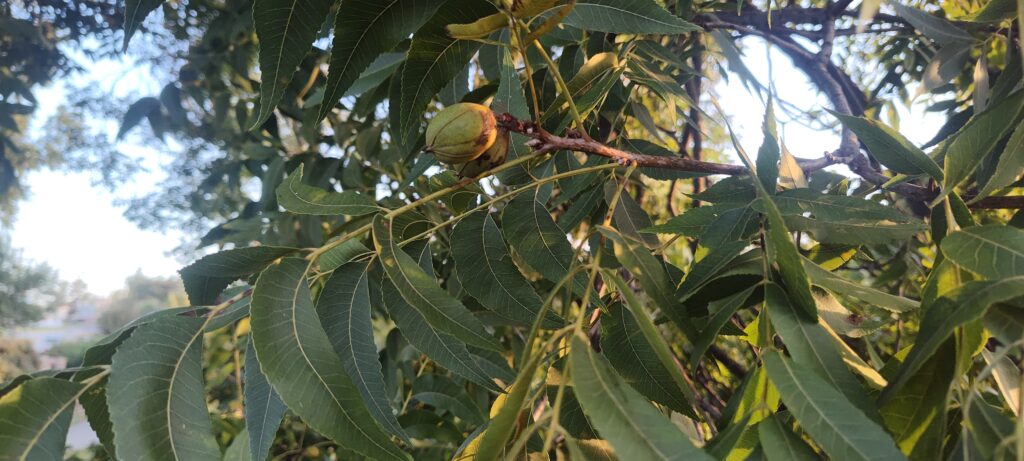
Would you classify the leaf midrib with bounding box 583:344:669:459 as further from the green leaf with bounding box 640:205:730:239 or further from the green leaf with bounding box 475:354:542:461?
the green leaf with bounding box 640:205:730:239

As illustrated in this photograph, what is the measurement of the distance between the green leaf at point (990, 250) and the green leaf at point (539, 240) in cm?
42

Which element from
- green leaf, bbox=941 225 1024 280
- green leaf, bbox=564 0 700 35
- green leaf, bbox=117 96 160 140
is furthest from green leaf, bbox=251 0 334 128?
green leaf, bbox=117 96 160 140

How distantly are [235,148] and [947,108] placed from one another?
276 cm

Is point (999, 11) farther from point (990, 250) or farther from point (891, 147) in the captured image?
point (990, 250)

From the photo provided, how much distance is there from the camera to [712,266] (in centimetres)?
60

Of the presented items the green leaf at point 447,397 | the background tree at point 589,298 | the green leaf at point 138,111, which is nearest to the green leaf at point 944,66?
the background tree at point 589,298

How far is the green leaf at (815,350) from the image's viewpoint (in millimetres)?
482

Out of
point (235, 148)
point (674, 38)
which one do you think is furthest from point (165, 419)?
point (235, 148)

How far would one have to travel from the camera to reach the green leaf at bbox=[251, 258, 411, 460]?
554 mm

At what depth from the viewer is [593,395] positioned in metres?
0.46

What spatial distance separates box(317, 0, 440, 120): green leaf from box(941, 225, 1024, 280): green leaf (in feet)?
1.87

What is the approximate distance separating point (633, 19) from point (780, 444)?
1.77 feet

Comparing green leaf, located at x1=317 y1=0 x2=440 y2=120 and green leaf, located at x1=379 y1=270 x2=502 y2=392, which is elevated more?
green leaf, located at x1=317 y1=0 x2=440 y2=120

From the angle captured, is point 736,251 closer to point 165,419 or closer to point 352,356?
point 352,356
